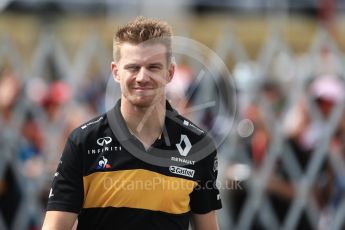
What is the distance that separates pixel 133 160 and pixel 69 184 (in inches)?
11.0

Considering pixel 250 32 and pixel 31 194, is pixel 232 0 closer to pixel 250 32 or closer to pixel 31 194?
pixel 250 32

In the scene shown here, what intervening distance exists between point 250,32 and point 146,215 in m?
11.3

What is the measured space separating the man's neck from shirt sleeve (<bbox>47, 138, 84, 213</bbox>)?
0.92ft

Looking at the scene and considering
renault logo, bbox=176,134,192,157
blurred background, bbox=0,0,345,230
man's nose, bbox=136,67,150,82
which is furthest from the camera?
blurred background, bbox=0,0,345,230

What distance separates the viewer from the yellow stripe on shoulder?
12.5ft

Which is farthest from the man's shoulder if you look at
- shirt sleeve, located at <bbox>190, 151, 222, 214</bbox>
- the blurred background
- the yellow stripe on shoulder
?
the blurred background

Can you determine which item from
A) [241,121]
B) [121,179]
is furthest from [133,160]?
[241,121]

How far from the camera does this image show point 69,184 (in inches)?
→ 148

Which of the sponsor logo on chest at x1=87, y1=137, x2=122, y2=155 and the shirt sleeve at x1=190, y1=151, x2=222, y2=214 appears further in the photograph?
the shirt sleeve at x1=190, y1=151, x2=222, y2=214

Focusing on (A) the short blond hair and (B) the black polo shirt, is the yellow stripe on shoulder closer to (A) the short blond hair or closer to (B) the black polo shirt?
(B) the black polo shirt

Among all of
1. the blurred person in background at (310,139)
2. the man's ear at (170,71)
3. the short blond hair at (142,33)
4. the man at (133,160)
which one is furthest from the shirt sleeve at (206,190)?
the blurred person in background at (310,139)

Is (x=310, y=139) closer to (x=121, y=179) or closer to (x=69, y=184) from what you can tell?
(x=121, y=179)

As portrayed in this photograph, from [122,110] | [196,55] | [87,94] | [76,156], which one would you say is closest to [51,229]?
[76,156]

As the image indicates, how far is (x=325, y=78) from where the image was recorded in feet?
25.6
